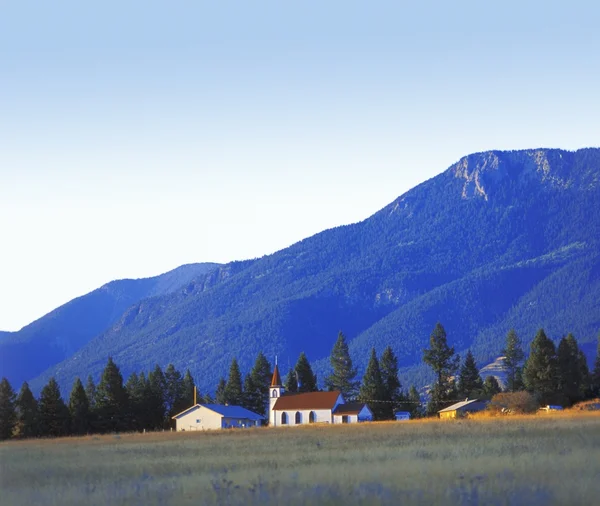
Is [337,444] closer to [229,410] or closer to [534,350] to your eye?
[534,350]

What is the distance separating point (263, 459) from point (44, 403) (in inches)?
2615

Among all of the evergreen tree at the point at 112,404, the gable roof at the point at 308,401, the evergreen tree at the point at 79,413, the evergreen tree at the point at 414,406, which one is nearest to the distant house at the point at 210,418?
the gable roof at the point at 308,401

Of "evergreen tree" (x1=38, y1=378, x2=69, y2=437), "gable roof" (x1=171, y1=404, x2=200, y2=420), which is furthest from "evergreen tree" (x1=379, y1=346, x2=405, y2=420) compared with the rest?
"evergreen tree" (x1=38, y1=378, x2=69, y2=437)

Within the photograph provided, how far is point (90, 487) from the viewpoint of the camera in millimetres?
25500

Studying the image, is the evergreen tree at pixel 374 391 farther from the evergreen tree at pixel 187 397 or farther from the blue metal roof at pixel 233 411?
the evergreen tree at pixel 187 397

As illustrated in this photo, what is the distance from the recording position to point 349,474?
25.1m

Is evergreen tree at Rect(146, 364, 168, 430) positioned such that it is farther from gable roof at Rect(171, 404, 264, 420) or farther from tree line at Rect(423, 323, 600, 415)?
tree line at Rect(423, 323, 600, 415)

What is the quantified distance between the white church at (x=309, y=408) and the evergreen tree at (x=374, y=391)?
1688 millimetres

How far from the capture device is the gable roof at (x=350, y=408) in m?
104

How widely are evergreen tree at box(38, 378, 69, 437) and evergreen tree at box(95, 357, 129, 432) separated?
11.3 ft

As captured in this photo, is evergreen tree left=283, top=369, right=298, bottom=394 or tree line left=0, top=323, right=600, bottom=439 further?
evergreen tree left=283, top=369, right=298, bottom=394

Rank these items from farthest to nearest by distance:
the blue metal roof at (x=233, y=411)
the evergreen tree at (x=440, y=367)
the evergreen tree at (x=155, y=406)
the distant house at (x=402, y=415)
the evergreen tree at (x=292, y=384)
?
the evergreen tree at (x=292, y=384) → the evergreen tree at (x=440, y=367) → the blue metal roof at (x=233, y=411) → the evergreen tree at (x=155, y=406) → the distant house at (x=402, y=415)

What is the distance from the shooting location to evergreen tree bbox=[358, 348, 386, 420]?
106 metres

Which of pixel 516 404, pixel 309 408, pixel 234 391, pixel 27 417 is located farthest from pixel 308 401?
pixel 516 404
